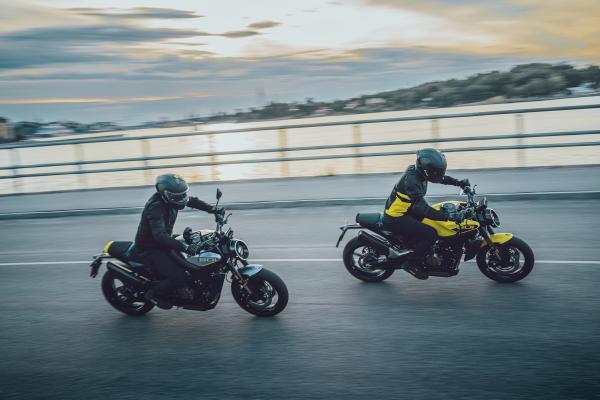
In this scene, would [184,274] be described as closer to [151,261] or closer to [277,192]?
[151,261]

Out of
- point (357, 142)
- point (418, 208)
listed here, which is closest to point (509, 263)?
point (418, 208)

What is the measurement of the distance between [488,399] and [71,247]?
27.4 feet

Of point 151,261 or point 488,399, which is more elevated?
point 151,261

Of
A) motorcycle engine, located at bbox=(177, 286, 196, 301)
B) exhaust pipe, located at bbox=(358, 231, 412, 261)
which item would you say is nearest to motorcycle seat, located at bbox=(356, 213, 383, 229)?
exhaust pipe, located at bbox=(358, 231, 412, 261)

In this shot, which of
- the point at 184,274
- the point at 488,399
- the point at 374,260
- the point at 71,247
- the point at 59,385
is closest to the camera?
the point at 488,399

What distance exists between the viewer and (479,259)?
7.08 meters

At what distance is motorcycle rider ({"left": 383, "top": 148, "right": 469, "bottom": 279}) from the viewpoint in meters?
7.00

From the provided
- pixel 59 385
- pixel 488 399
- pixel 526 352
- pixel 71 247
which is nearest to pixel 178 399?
pixel 59 385

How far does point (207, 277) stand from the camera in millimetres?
6266

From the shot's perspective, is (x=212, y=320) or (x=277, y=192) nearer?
(x=212, y=320)

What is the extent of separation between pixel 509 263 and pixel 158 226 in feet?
12.7

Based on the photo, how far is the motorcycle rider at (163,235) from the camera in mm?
6043

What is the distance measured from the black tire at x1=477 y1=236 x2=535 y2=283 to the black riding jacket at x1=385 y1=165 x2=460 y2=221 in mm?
724

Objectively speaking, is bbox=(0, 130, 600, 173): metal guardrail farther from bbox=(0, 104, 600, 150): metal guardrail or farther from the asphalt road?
the asphalt road
